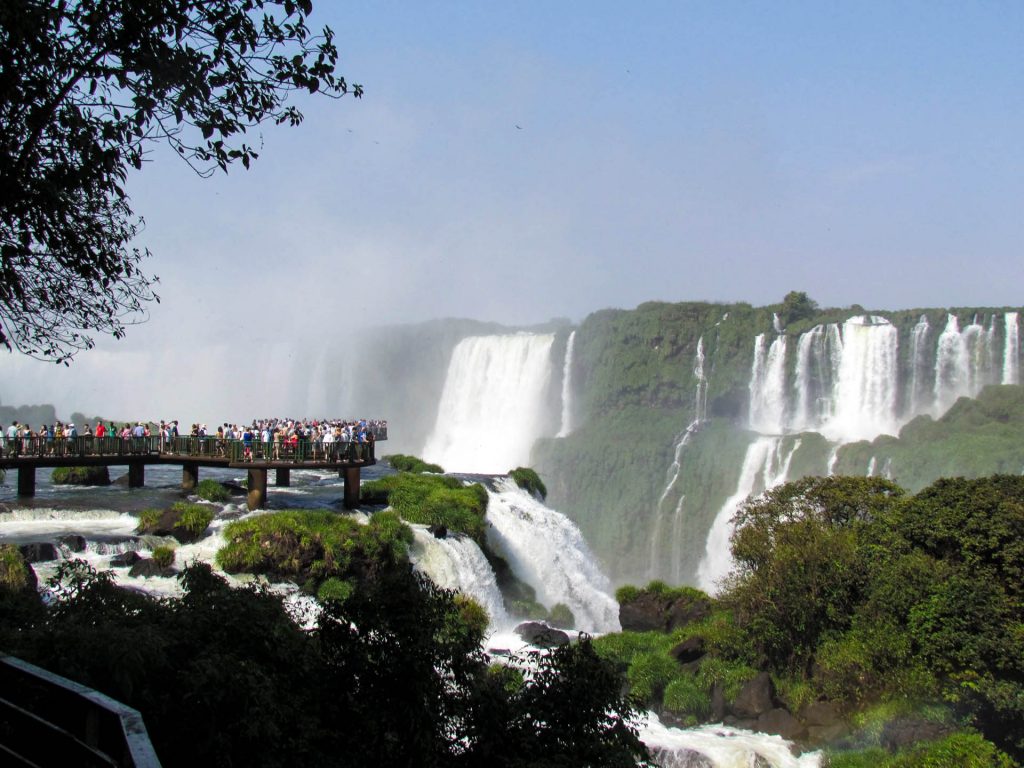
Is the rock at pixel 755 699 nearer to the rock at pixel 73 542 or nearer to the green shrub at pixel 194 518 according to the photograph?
the green shrub at pixel 194 518

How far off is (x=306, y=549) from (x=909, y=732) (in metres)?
12.2

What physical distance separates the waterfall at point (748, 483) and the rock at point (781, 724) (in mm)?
34306

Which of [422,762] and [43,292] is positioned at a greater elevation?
[43,292]

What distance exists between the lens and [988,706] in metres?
16.1

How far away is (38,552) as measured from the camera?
16.3 m

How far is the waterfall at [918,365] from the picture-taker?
54031 millimetres

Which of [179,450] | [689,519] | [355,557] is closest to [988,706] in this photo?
[355,557]

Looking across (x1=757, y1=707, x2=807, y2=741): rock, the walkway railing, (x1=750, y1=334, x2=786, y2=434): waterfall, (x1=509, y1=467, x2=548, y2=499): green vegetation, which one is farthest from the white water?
(x1=750, y1=334, x2=786, y2=434): waterfall

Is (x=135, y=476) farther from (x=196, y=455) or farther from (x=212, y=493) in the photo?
(x=212, y=493)

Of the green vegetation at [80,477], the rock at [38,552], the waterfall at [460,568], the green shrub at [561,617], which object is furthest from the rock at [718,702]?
the green vegetation at [80,477]

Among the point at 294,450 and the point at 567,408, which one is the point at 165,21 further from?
the point at 567,408

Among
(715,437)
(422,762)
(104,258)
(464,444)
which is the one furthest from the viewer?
(464,444)

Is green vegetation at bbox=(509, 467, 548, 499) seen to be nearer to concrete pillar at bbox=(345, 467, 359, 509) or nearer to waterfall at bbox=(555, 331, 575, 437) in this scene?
concrete pillar at bbox=(345, 467, 359, 509)

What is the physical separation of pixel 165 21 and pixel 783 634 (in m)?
17.4
